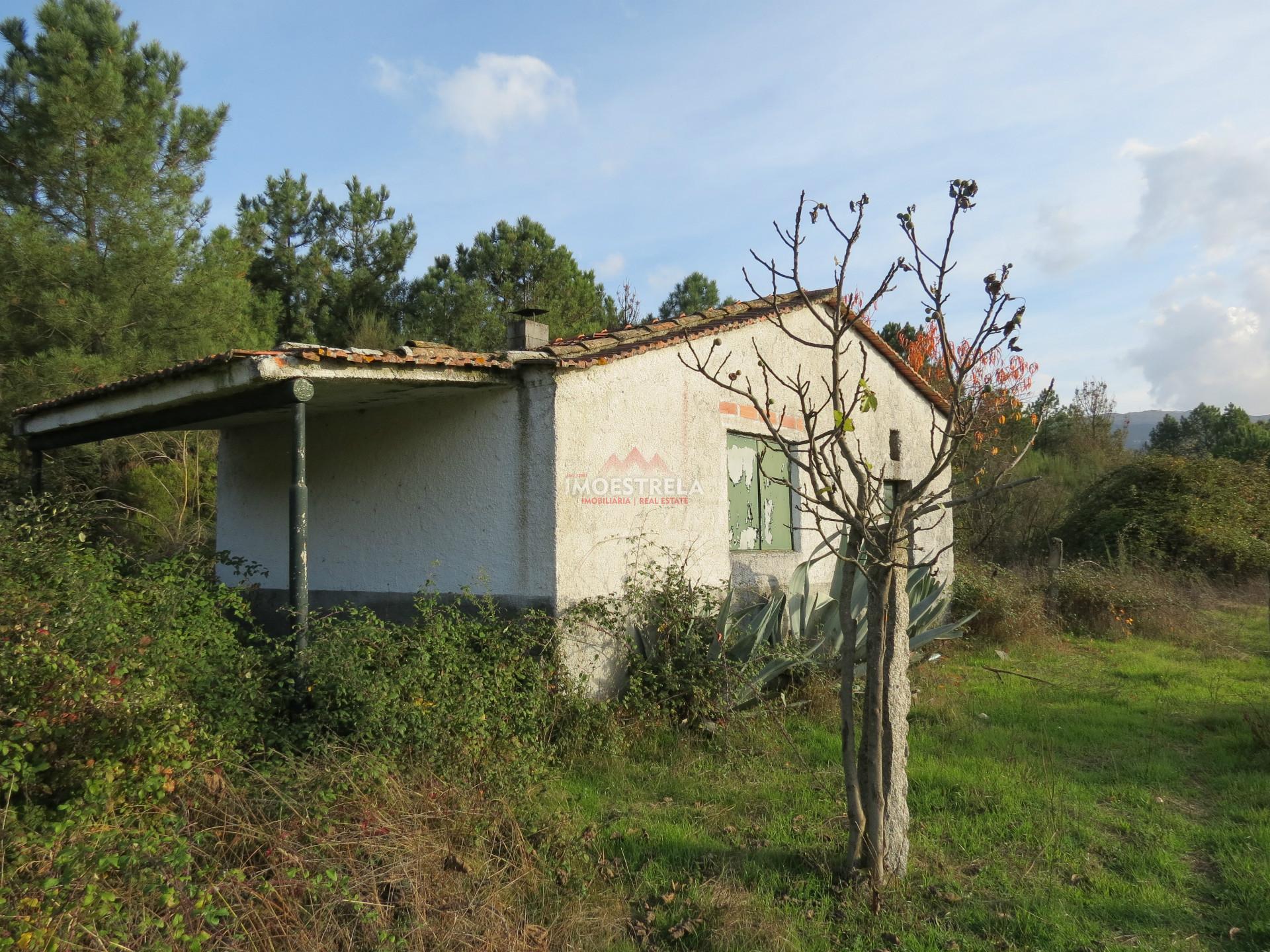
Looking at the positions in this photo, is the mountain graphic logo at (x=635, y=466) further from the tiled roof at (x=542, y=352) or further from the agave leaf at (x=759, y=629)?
the agave leaf at (x=759, y=629)

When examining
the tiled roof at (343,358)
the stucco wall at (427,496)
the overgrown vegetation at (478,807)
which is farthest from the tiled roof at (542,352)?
the overgrown vegetation at (478,807)

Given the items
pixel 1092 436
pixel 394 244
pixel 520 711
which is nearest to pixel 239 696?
pixel 520 711

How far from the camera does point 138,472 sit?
13117 millimetres

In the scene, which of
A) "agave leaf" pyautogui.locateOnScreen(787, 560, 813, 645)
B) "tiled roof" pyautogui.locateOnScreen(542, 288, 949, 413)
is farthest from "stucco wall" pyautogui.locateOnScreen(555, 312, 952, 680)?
"agave leaf" pyautogui.locateOnScreen(787, 560, 813, 645)

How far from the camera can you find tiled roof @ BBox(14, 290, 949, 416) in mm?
5453

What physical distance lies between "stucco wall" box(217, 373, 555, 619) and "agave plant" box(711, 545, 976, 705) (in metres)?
1.53

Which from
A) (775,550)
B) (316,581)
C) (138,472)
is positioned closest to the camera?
(316,581)

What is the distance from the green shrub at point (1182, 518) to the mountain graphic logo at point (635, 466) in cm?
972

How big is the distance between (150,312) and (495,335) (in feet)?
24.4

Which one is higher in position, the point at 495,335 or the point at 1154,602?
the point at 495,335

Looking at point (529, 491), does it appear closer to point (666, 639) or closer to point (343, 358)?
point (666, 639)

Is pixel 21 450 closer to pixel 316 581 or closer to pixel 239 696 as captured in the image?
pixel 316 581

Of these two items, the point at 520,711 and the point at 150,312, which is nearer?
the point at 520,711

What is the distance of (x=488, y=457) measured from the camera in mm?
6863
